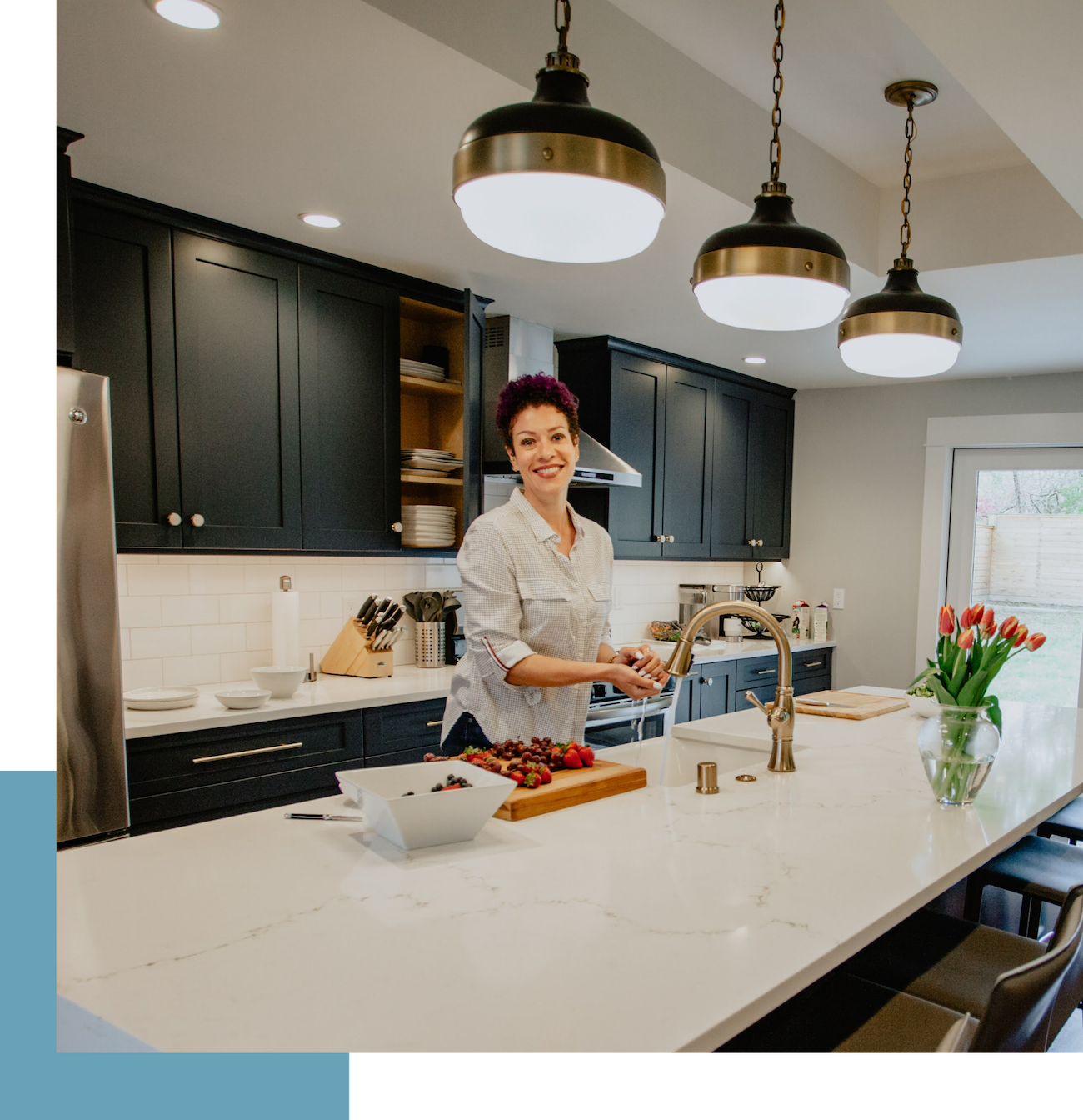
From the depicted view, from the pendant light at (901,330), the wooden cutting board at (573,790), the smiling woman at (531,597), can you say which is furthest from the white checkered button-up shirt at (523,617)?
the pendant light at (901,330)

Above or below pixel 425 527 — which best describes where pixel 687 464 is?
above

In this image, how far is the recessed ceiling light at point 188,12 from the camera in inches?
63.1

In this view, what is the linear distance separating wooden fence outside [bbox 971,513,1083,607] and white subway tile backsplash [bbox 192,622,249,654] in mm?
3945

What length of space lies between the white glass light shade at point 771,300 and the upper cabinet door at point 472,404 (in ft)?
5.63

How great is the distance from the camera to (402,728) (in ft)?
9.53

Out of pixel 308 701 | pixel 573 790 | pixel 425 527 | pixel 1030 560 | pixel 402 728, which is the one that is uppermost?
pixel 425 527

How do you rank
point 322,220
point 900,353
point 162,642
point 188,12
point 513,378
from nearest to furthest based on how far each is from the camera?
point 188,12
point 900,353
point 322,220
point 162,642
point 513,378

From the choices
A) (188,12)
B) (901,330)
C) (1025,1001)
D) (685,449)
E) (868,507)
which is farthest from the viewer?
(868,507)

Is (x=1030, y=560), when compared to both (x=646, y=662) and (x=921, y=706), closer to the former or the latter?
(x=921, y=706)

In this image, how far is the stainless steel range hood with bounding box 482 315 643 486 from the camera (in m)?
3.55

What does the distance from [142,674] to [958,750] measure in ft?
7.78

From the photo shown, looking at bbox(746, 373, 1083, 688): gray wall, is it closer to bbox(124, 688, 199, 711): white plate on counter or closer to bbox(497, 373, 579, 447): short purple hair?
bbox(497, 373, 579, 447): short purple hair

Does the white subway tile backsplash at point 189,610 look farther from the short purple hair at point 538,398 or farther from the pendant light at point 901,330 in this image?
the pendant light at point 901,330

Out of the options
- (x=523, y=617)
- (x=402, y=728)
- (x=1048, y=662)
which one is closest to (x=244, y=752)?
(x=402, y=728)
